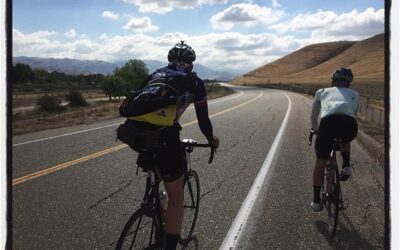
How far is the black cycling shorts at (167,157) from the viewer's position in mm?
3471

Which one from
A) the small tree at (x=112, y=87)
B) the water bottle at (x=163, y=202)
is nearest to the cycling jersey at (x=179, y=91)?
the water bottle at (x=163, y=202)

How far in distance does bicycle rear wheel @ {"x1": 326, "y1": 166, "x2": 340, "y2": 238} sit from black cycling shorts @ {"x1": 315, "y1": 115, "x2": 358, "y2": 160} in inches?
13.4

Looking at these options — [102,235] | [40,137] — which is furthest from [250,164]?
[40,137]

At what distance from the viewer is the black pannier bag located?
3314mm

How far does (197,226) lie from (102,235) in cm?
117

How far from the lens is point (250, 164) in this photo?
9273 millimetres

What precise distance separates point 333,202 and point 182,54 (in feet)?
9.91

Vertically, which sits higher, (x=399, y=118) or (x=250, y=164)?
(x=399, y=118)

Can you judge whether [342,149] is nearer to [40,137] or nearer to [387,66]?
[387,66]

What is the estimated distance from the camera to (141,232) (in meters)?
3.55

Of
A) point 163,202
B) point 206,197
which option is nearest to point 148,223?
point 163,202

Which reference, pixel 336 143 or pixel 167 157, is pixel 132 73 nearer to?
pixel 336 143

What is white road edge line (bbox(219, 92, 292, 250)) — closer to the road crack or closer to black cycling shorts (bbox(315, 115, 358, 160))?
black cycling shorts (bbox(315, 115, 358, 160))

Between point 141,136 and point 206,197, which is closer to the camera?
point 141,136
